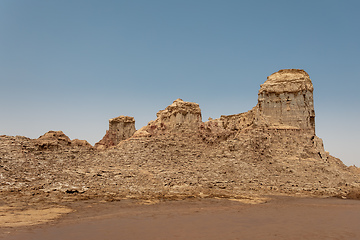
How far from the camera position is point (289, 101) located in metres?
40.6

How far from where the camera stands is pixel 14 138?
29.7 m

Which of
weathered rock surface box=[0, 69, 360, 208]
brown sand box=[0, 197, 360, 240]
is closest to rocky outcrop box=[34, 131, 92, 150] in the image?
weathered rock surface box=[0, 69, 360, 208]

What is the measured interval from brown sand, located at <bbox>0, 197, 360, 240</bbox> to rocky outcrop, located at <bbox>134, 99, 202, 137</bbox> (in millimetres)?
16276

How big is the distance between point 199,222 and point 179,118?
73.8ft

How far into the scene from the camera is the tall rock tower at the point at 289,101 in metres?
39.8

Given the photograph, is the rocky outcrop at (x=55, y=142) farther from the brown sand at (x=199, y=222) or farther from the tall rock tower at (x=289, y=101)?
the tall rock tower at (x=289, y=101)

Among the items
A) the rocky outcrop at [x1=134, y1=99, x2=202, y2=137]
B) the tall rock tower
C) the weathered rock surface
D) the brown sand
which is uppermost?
the tall rock tower

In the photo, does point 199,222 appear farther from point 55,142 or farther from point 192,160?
point 55,142

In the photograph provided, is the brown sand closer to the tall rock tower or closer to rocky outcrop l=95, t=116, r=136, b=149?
the tall rock tower

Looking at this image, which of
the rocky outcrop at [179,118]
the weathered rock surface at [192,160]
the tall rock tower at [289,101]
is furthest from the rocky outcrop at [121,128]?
the tall rock tower at [289,101]

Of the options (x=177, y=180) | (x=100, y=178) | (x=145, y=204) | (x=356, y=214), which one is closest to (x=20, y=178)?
(x=100, y=178)

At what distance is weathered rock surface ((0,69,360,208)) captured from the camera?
2495cm

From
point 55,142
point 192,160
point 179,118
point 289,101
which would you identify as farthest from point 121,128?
point 289,101

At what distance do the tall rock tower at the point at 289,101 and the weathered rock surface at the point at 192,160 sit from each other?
5.2 inches
